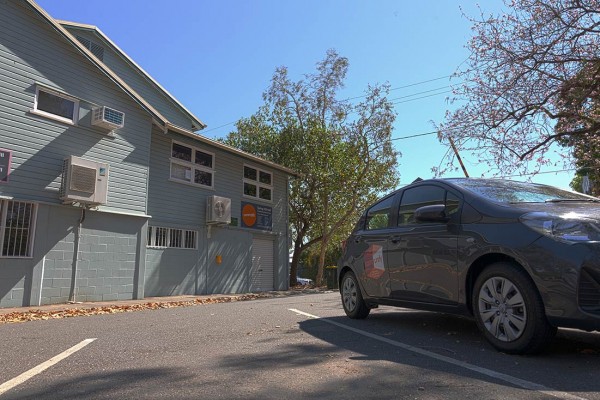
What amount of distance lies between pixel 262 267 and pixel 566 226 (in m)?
15.8

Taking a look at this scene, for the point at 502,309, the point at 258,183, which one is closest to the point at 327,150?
the point at 258,183

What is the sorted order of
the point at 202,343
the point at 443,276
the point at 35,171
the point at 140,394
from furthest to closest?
the point at 35,171 → the point at 202,343 → the point at 443,276 → the point at 140,394

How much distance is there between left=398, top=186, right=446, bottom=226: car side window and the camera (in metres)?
5.31

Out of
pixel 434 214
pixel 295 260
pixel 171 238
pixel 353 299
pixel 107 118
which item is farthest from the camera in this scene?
pixel 295 260

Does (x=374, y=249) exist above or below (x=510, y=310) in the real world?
above

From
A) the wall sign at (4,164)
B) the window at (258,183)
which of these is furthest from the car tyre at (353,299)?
the window at (258,183)

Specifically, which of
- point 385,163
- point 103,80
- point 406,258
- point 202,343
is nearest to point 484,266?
point 406,258

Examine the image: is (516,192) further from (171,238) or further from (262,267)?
(262,267)

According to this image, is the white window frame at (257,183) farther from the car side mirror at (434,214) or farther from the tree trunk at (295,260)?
the car side mirror at (434,214)

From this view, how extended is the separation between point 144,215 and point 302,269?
3604 centimetres

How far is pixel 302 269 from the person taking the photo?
1923 inches

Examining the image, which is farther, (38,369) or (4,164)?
(4,164)

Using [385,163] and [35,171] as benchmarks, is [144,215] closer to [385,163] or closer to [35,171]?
[35,171]

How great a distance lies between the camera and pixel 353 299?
6.61 metres
